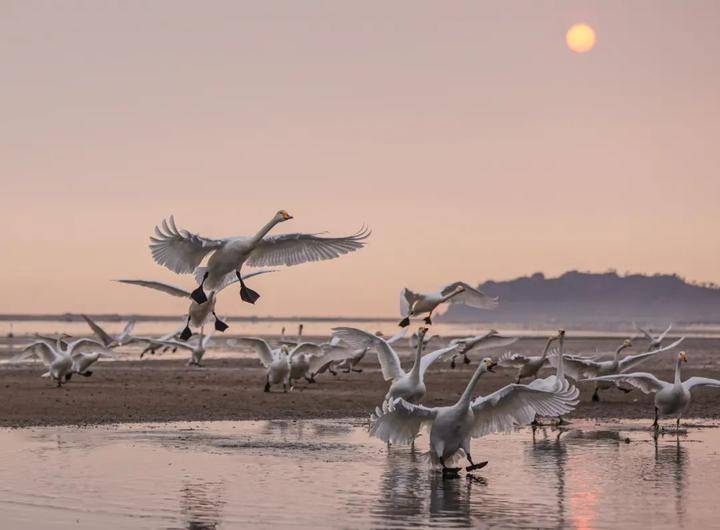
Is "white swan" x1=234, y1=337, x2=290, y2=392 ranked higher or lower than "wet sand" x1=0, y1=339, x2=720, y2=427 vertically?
higher

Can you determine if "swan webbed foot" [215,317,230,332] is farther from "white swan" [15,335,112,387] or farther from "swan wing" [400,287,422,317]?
Answer: "white swan" [15,335,112,387]

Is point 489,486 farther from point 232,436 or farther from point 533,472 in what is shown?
point 232,436

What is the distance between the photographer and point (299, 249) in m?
19.5

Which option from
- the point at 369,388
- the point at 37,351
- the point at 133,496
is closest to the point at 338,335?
the point at 133,496

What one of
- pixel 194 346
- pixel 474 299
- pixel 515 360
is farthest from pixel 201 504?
pixel 194 346

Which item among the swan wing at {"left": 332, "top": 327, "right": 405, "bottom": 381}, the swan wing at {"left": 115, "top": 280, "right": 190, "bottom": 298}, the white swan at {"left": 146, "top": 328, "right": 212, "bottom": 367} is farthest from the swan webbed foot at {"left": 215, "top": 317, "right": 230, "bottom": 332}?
the white swan at {"left": 146, "top": 328, "right": 212, "bottom": 367}

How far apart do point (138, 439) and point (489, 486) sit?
6.90 meters

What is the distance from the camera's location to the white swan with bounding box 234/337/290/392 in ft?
105

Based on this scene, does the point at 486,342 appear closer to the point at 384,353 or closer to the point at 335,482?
the point at 384,353

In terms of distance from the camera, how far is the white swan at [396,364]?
20.2 metres

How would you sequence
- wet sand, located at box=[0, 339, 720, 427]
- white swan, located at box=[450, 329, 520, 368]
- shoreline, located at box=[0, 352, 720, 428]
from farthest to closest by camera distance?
white swan, located at box=[450, 329, 520, 368], wet sand, located at box=[0, 339, 720, 427], shoreline, located at box=[0, 352, 720, 428]

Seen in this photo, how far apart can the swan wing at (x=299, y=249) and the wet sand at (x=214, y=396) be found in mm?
5995

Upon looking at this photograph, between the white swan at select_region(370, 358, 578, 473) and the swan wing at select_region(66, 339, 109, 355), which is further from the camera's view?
the swan wing at select_region(66, 339, 109, 355)

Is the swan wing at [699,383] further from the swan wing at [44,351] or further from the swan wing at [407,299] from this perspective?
the swan wing at [44,351]
